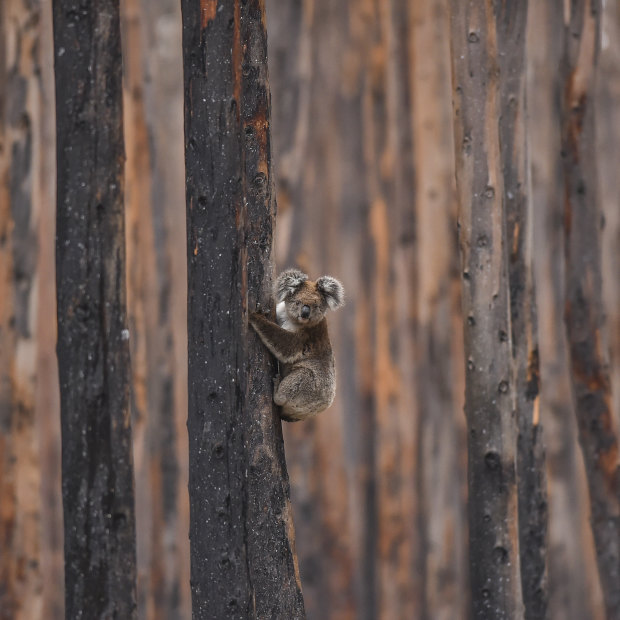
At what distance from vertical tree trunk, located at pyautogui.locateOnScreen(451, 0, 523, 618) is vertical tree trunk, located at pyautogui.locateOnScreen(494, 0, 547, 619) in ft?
1.03

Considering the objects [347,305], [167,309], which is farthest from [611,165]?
[167,309]

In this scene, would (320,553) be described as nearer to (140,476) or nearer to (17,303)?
(140,476)

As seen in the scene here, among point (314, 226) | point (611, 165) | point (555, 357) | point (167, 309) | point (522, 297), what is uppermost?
point (611, 165)

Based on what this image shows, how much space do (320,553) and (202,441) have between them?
8.87 feet

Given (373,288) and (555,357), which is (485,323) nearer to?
(373,288)

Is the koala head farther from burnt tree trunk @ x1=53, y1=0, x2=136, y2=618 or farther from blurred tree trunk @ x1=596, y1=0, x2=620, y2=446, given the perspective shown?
blurred tree trunk @ x1=596, y1=0, x2=620, y2=446

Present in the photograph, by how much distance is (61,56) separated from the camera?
4.13m

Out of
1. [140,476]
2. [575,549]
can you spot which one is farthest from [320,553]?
Result: [575,549]

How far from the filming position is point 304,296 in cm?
384

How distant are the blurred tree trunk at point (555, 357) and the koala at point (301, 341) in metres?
2.49

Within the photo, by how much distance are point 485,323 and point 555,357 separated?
6.76ft

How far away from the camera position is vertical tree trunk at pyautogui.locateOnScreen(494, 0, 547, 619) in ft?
15.0

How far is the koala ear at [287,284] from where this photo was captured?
3787 millimetres

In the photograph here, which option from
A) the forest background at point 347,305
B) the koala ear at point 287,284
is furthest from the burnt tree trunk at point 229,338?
the forest background at point 347,305
